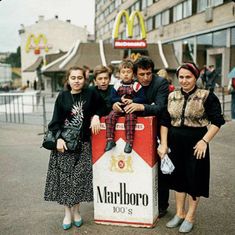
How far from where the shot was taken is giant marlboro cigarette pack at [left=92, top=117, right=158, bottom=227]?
3665 millimetres

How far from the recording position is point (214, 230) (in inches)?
147

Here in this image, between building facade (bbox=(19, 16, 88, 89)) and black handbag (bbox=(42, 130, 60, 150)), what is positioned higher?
building facade (bbox=(19, 16, 88, 89))

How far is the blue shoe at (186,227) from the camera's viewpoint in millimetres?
3705

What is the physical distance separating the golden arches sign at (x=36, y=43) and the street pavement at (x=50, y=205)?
54.7 metres

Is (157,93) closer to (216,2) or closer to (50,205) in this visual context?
(50,205)

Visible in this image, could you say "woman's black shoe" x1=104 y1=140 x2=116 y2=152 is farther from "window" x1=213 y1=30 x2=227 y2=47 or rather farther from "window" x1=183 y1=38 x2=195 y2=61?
"window" x1=183 y1=38 x2=195 y2=61

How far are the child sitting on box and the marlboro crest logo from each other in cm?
15

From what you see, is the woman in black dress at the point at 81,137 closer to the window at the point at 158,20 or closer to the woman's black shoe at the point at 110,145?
the woman's black shoe at the point at 110,145

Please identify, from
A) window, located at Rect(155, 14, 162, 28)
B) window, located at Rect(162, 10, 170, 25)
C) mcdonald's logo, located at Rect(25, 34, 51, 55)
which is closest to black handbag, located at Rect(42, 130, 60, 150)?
window, located at Rect(162, 10, 170, 25)

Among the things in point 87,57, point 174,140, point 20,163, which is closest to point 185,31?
point 87,57

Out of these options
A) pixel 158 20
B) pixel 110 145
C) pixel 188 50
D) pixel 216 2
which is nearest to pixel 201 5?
pixel 216 2

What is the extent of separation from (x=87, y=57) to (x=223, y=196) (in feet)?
85.7

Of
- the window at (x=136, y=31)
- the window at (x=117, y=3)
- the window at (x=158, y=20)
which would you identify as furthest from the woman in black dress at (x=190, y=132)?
the window at (x=117, y=3)

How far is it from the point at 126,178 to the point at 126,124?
2.12 feet
